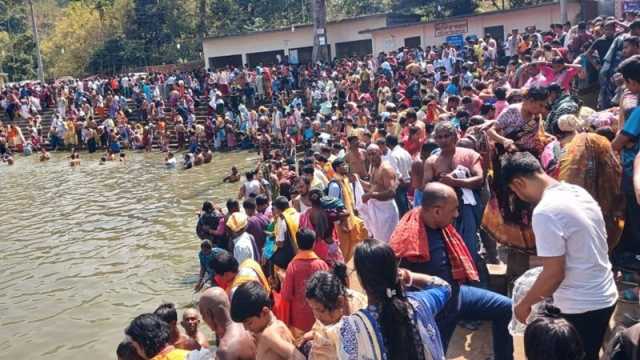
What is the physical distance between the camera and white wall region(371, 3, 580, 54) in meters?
23.4

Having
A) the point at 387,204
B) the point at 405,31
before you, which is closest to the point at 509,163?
the point at 387,204

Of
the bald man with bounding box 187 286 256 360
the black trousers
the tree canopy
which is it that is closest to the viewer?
the black trousers

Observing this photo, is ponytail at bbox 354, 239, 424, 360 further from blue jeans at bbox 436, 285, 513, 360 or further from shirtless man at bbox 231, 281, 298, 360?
shirtless man at bbox 231, 281, 298, 360

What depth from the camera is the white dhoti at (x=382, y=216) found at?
7242 millimetres

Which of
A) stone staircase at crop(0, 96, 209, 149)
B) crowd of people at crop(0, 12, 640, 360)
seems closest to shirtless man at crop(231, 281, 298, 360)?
crowd of people at crop(0, 12, 640, 360)

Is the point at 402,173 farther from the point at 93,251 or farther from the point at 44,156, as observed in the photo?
the point at 44,156

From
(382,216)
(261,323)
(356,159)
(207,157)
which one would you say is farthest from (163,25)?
(261,323)

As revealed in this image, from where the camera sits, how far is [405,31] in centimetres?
2723

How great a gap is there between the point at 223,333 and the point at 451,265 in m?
1.80

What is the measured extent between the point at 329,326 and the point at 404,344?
63 centimetres

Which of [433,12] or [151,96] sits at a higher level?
[433,12]

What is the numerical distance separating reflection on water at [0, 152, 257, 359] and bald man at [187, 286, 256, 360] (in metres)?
3.91

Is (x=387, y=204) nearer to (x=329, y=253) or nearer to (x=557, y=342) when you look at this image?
(x=329, y=253)

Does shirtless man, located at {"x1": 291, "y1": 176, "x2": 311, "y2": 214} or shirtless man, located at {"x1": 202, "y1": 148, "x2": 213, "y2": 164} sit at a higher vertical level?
shirtless man, located at {"x1": 291, "y1": 176, "x2": 311, "y2": 214}
